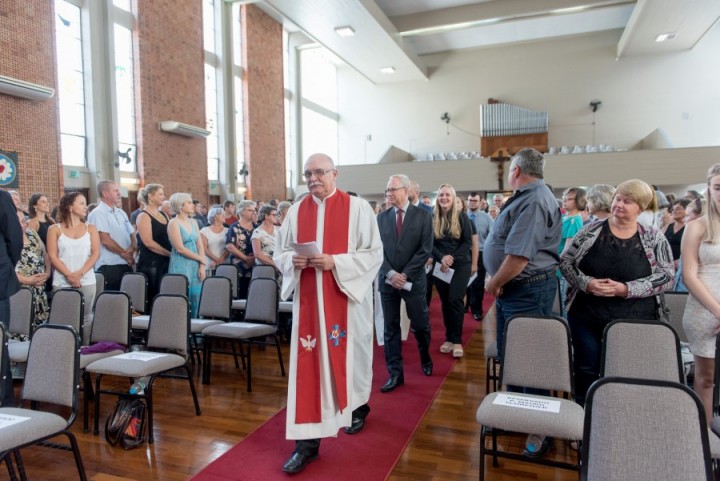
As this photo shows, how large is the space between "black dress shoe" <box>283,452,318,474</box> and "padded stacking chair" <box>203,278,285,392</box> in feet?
4.14

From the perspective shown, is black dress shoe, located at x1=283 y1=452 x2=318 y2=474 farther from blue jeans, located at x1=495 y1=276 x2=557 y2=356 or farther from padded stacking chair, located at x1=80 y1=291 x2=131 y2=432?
padded stacking chair, located at x1=80 y1=291 x2=131 y2=432

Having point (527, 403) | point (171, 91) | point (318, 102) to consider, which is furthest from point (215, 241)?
point (318, 102)

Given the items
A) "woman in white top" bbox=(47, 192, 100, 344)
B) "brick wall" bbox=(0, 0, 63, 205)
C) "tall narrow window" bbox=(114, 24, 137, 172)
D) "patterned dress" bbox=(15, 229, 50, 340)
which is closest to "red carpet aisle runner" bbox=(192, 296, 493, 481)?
"woman in white top" bbox=(47, 192, 100, 344)

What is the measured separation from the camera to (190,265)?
14.9 feet

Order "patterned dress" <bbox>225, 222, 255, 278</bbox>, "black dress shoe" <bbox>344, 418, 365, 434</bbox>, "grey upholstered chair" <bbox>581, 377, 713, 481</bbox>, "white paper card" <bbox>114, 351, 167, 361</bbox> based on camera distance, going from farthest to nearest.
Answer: "patterned dress" <bbox>225, 222, 255, 278</bbox>
"white paper card" <bbox>114, 351, 167, 361</bbox>
"black dress shoe" <bbox>344, 418, 365, 434</bbox>
"grey upholstered chair" <bbox>581, 377, 713, 481</bbox>

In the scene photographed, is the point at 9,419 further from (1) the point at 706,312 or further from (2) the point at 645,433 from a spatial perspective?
(1) the point at 706,312

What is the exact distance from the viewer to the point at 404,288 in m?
3.40

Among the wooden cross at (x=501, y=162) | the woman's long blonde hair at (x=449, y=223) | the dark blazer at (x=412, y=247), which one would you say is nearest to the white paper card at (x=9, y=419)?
the dark blazer at (x=412, y=247)

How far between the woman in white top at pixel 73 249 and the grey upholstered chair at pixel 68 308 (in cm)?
21

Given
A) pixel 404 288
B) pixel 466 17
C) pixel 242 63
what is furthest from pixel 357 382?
pixel 466 17

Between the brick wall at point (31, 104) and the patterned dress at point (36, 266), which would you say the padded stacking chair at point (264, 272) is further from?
the brick wall at point (31, 104)

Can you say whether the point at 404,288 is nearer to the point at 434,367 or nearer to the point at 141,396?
the point at 434,367

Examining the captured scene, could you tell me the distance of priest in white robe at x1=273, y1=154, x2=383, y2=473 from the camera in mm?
2424

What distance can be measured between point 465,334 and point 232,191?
8.64 meters
